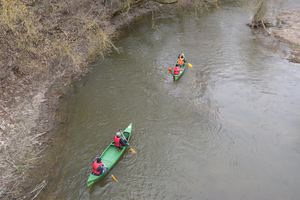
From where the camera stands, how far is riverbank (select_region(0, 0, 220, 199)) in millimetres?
13227

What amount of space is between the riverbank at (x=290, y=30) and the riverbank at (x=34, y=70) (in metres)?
15.9

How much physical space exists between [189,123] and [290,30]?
18.4m

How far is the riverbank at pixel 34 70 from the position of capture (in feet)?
43.4

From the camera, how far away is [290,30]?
28.6m

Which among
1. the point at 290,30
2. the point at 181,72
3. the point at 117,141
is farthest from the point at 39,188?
the point at 290,30

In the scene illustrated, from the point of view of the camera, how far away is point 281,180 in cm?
1373

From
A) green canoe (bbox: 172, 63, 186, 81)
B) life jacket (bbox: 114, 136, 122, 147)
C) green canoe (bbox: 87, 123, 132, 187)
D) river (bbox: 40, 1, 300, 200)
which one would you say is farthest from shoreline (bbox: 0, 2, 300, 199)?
green canoe (bbox: 172, 63, 186, 81)

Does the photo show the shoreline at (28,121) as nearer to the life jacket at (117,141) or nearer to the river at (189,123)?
the river at (189,123)

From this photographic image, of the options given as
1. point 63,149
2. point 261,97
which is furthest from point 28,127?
point 261,97

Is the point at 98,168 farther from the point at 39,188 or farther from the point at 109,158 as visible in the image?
the point at 39,188

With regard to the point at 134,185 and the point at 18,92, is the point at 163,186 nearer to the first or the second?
the point at 134,185

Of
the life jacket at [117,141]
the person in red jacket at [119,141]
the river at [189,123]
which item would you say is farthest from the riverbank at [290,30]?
the life jacket at [117,141]

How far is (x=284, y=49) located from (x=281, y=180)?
606 inches

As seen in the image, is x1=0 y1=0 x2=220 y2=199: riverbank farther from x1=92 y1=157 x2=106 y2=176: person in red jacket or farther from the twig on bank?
x1=92 y1=157 x2=106 y2=176: person in red jacket
